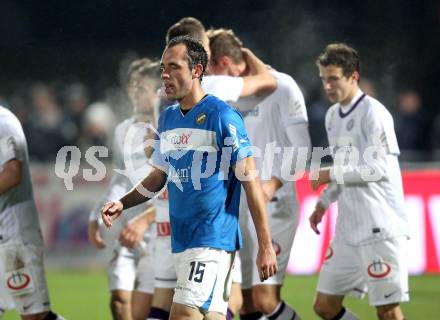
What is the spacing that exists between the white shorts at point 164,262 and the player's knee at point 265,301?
0.58 m

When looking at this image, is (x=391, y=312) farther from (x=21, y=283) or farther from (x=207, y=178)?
(x=21, y=283)

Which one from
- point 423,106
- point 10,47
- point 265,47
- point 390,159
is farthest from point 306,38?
point 423,106

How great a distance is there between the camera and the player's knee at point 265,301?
686 cm

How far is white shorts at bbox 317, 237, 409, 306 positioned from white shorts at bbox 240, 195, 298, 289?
0.29 metres

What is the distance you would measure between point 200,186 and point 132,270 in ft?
7.30

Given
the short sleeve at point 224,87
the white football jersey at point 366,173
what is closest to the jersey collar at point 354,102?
the white football jersey at point 366,173

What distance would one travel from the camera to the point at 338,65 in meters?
6.80

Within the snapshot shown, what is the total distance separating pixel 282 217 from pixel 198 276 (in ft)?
5.75

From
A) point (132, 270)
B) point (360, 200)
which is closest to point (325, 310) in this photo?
point (360, 200)

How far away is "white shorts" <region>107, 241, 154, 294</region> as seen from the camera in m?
7.50

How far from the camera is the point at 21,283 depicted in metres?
6.53

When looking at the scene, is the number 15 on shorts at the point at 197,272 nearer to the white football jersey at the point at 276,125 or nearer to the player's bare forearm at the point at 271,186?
the player's bare forearm at the point at 271,186

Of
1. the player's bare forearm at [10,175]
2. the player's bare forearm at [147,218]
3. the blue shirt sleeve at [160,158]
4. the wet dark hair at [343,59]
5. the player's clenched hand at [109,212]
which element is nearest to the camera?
the player's clenched hand at [109,212]

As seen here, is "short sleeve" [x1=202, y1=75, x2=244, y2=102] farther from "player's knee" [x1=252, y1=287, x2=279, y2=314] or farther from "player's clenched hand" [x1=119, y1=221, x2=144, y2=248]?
"player's knee" [x1=252, y1=287, x2=279, y2=314]
